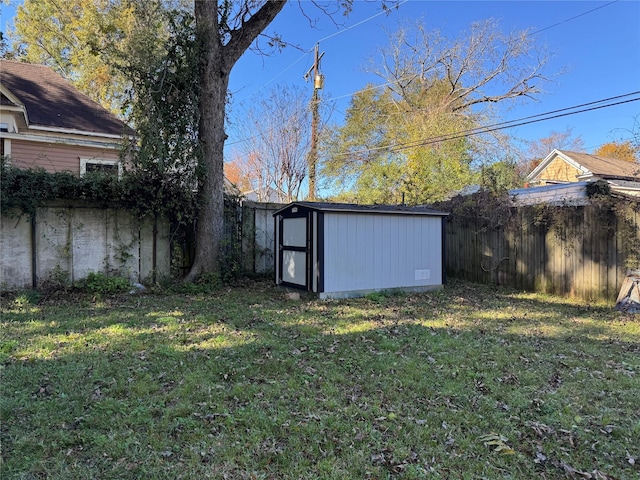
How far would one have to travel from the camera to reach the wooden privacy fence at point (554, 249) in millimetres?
6598

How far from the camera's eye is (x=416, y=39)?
1870 cm

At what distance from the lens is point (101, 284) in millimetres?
6840

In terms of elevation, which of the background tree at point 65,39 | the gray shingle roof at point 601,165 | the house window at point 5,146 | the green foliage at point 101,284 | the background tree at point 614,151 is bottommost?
the green foliage at point 101,284

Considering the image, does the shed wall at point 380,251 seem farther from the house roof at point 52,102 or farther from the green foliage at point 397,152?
the house roof at point 52,102

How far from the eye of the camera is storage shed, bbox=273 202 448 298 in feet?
22.6

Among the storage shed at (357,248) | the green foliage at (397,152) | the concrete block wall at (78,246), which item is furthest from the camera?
the green foliage at (397,152)

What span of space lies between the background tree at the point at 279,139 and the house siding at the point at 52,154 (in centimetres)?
762

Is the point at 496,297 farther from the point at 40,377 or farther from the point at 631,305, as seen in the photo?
the point at 40,377

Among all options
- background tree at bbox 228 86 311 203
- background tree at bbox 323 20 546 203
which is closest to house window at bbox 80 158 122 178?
background tree at bbox 228 86 311 203

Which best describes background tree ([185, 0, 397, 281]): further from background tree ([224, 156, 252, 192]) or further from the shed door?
background tree ([224, 156, 252, 192])

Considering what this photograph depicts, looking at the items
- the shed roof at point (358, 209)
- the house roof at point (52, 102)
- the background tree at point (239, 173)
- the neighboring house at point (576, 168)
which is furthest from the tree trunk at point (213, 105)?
the neighboring house at point (576, 168)

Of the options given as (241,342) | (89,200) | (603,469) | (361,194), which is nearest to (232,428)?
(241,342)

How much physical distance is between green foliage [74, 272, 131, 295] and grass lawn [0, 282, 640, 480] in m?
1.28

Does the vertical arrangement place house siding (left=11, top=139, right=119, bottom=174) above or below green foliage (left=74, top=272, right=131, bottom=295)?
above
